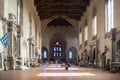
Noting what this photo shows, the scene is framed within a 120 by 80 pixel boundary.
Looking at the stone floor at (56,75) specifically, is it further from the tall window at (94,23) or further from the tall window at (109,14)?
the tall window at (94,23)

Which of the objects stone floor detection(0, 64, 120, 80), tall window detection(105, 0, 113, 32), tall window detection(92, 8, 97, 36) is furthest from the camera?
tall window detection(92, 8, 97, 36)

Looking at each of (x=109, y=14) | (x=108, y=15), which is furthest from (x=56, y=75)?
(x=108, y=15)

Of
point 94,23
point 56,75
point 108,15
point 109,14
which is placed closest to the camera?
point 56,75

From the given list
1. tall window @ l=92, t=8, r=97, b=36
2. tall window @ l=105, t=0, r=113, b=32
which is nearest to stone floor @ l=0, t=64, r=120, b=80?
tall window @ l=105, t=0, r=113, b=32

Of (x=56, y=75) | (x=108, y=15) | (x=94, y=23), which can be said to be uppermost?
(x=94, y=23)

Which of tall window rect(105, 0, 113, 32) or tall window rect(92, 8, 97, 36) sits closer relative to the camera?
tall window rect(105, 0, 113, 32)

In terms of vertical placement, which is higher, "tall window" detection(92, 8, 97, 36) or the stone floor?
"tall window" detection(92, 8, 97, 36)

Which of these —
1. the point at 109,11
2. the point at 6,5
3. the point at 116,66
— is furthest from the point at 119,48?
the point at 6,5

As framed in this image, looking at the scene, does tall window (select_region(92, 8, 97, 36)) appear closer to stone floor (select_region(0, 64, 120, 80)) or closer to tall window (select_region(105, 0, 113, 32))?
tall window (select_region(105, 0, 113, 32))

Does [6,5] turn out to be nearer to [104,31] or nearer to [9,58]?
[9,58]

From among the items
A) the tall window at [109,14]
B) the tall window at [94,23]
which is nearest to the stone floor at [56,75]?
the tall window at [109,14]

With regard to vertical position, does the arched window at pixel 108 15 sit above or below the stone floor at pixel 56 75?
above

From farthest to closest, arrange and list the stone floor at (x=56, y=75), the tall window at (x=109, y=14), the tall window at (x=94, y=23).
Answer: the tall window at (x=94, y=23) → the tall window at (x=109, y=14) → the stone floor at (x=56, y=75)

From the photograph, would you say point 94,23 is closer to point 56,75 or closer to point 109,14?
point 109,14
